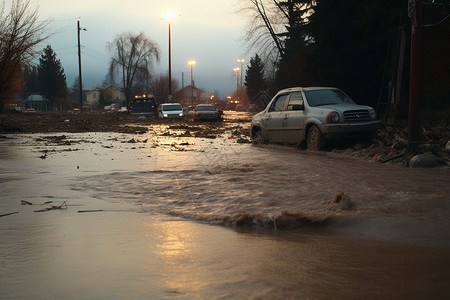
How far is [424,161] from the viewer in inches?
349

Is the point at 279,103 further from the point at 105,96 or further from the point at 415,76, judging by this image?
the point at 105,96

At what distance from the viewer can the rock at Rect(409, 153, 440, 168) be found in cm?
880

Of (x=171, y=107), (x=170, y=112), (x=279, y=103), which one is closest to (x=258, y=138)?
(x=279, y=103)

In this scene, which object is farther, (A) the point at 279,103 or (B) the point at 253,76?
(B) the point at 253,76

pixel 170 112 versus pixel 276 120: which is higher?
pixel 170 112

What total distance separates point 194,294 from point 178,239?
1.46 m

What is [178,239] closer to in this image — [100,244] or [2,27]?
[100,244]

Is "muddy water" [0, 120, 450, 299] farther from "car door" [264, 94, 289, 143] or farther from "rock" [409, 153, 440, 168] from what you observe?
"car door" [264, 94, 289, 143]

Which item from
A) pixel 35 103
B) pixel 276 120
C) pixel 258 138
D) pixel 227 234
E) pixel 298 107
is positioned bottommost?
pixel 227 234

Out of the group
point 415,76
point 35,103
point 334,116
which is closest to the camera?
point 415,76

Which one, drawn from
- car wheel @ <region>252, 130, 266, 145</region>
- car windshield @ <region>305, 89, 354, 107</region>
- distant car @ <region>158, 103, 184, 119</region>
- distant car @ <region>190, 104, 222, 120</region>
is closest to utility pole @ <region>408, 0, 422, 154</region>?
car windshield @ <region>305, 89, 354, 107</region>

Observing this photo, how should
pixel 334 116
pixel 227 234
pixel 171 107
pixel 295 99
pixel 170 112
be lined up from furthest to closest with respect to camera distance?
pixel 171 107, pixel 170 112, pixel 295 99, pixel 334 116, pixel 227 234

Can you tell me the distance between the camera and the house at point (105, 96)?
13000cm

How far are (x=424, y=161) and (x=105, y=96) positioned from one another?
12932 cm
